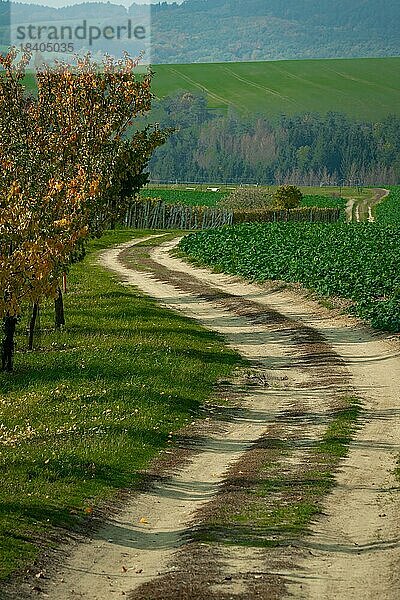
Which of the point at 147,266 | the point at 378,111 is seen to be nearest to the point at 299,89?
the point at 378,111

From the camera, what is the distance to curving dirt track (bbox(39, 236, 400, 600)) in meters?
9.82

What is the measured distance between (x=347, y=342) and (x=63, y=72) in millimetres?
11580

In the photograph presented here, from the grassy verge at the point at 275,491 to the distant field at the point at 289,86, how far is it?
16374 centimetres

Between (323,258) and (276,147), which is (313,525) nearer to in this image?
(323,258)

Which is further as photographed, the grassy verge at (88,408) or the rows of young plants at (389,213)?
Result: the rows of young plants at (389,213)

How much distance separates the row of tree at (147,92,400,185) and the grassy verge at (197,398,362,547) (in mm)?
148404

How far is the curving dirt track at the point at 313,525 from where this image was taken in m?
9.82

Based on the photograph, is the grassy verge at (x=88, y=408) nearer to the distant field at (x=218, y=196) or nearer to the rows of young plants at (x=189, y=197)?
the distant field at (x=218, y=196)

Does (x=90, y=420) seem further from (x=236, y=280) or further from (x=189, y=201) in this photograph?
(x=189, y=201)

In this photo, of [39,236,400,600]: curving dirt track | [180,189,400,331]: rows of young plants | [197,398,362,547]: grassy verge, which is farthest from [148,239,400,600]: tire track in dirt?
[180,189,400,331]: rows of young plants

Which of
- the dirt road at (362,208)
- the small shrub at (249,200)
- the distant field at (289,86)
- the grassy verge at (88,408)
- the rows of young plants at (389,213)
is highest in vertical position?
the distant field at (289,86)

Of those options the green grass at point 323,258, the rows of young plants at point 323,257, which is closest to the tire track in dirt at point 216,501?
the green grass at point 323,258

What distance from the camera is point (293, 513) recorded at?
39.4 feet

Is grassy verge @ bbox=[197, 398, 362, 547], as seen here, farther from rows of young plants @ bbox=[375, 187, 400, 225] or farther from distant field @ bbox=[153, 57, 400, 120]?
distant field @ bbox=[153, 57, 400, 120]
